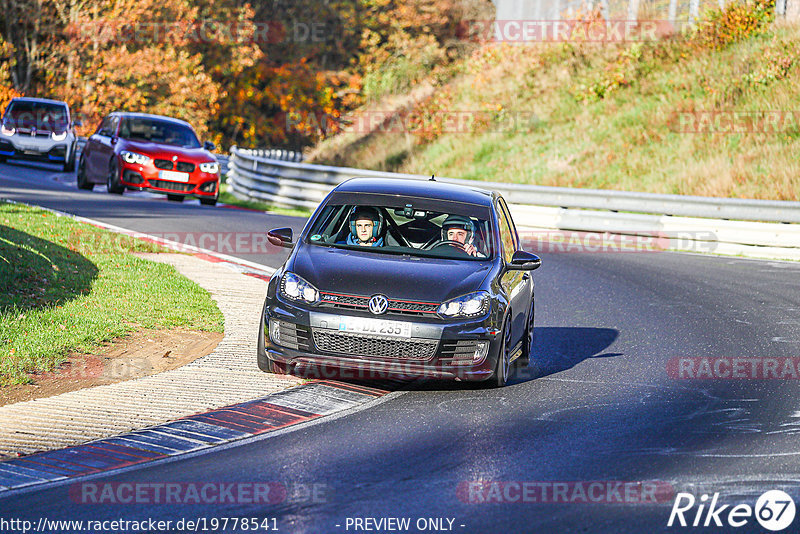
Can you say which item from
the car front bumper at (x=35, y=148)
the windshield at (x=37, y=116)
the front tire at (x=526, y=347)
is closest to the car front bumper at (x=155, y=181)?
the car front bumper at (x=35, y=148)

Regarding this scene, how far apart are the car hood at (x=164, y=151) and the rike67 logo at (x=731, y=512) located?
18.9 metres

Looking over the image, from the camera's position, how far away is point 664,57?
3428 cm

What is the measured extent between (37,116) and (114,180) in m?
9.09

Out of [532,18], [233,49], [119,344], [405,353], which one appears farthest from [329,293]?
[233,49]

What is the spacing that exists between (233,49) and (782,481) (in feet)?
156

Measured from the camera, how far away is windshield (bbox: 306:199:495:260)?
9.60 meters

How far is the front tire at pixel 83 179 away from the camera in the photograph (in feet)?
84.7

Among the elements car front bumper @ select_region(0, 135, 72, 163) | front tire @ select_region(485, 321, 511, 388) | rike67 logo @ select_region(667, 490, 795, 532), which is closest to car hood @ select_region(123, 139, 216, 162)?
car front bumper @ select_region(0, 135, 72, 163)

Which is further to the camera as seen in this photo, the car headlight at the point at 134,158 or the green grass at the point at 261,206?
the green grass at the point at 261,206

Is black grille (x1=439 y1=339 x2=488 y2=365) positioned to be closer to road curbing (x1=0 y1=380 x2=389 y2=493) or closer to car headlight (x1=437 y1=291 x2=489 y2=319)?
car headlight (x1=437 y1=291 x2=489 y2=319)

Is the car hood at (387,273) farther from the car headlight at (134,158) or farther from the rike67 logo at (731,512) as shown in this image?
the car headlight at (134,158)

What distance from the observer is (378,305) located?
850 cm

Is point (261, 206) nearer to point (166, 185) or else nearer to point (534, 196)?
point (166, 185)

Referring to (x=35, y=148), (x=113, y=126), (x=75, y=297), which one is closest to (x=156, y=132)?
(x=113, y=126)
